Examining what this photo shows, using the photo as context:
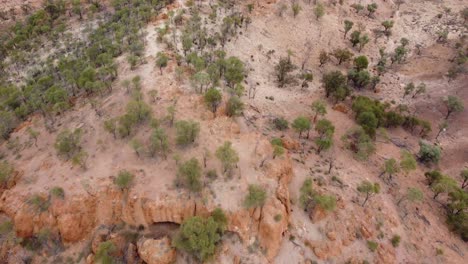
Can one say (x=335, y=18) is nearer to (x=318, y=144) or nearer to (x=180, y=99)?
(x=318, y=144)

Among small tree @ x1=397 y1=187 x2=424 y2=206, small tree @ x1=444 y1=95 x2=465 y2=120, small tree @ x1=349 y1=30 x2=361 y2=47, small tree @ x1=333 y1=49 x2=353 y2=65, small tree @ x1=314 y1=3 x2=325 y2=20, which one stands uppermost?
small tree @ x1=314 y1=3 x2=325 y2=20

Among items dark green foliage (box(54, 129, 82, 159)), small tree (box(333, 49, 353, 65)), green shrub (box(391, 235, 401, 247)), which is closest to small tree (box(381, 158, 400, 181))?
green shrub (box(391, 235, 401, 247))

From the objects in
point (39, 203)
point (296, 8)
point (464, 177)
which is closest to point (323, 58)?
point (296, 8)

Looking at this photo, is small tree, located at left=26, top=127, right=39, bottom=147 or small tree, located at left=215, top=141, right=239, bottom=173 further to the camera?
small tree, located at left=26, top=127, right=39, bottom=147

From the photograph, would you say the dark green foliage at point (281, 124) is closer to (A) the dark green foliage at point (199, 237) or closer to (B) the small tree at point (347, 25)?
(A) the dark green foliage at point (199, 237)

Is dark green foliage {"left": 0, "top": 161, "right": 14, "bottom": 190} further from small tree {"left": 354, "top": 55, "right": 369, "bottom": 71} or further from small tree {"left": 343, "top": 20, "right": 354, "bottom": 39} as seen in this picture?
small tree {"left": 343, "top": 20, "right": 354, "bottom": 39}

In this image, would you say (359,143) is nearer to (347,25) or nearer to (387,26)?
(347,25)
